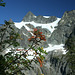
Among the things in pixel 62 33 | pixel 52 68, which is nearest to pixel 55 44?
pixel 62 33

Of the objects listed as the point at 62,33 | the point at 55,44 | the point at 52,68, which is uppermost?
the point at 62,33

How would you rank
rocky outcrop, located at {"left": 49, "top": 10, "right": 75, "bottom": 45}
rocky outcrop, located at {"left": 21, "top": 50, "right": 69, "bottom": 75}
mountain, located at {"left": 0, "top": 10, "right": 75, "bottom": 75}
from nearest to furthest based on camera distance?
rocky outcrop, located at {"left": 21, "top": 50, "right": 69, "bottom": 75}
mountain, located at {"left": 0, "top": 10, "right": 75, "bottom": 75}
rocky outcrop, located at {"left": 49, "top": 10, "right": 75, "bottom": 45}

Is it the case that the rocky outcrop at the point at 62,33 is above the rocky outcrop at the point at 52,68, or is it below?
above

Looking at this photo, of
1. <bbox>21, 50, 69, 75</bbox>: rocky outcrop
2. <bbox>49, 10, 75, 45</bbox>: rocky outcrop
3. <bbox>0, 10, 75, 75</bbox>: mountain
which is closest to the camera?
<bbox>21, 50, 69, 75</bbox>: rocky outcrop

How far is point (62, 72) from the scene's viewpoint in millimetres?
69125

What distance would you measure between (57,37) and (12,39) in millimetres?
139150

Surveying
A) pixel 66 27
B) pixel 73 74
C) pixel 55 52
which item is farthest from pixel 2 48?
pixel 66 27

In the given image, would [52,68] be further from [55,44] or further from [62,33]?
[62,33]

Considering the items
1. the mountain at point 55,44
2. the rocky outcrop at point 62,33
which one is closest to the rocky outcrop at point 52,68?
the mountain at point 55,44

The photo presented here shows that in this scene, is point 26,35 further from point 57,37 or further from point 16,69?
point 16,69

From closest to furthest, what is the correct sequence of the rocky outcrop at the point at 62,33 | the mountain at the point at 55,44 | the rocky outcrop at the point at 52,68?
the rocky outcrop at the point at 52,68 → the mountain at the point at 55,44 → the rocky outcrop at the point at 62,33

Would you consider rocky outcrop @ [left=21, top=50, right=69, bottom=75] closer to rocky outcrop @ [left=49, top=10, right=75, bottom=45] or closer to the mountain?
the mountain

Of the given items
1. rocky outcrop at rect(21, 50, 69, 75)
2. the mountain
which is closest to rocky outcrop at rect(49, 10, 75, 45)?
the mountain

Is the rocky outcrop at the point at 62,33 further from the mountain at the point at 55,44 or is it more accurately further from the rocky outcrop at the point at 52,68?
the rocky outcrop at the point at 52,68
